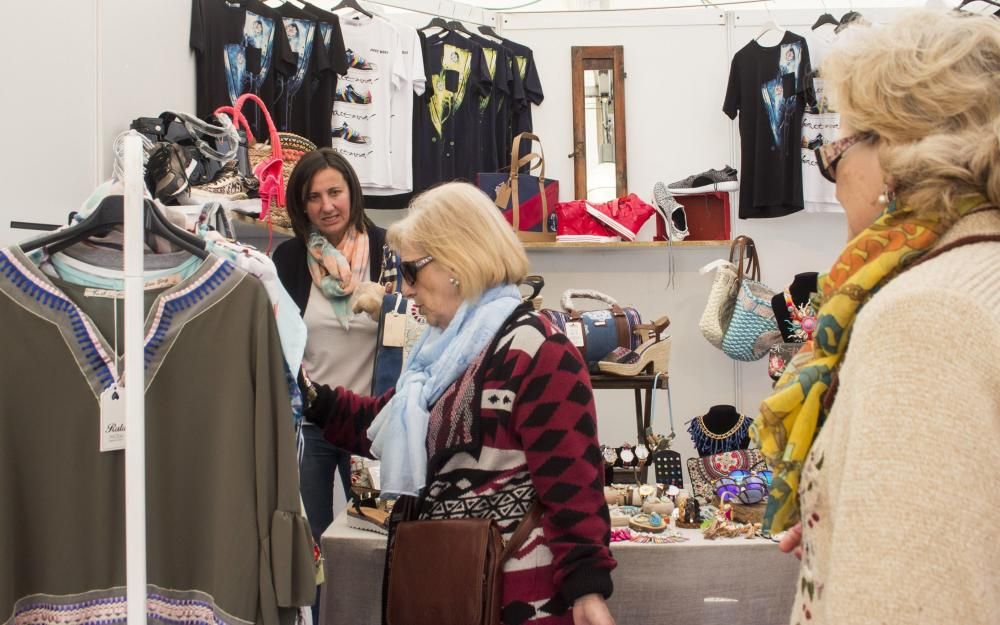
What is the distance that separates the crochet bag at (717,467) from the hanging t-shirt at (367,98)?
2329 mm

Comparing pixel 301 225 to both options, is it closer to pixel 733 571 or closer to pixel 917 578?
pixel 733 571

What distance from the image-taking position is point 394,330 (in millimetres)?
2922

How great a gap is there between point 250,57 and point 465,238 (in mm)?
2675

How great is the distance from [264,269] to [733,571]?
1.53 m

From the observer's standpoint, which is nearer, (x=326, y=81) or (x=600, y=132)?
(x=326, y=81)

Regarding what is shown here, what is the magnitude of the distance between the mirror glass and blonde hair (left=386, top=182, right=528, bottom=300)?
3221 mm

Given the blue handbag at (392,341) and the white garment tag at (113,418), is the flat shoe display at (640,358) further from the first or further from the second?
the white garment tag at (113,418)

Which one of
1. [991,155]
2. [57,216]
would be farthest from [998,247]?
[57,216]

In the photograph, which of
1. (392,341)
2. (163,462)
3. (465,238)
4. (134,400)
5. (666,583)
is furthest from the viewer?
(392,341)

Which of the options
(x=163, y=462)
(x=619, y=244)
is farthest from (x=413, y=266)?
(x=619, y=244)

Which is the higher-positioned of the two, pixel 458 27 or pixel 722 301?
pixel 458 27

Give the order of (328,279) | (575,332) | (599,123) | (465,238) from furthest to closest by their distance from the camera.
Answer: (599,123)
(575,332)
(328,279)
(465,238)

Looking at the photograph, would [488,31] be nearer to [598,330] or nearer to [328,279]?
[598,330]

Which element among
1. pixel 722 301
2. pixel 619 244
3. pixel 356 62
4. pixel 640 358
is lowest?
pixel 640 358
